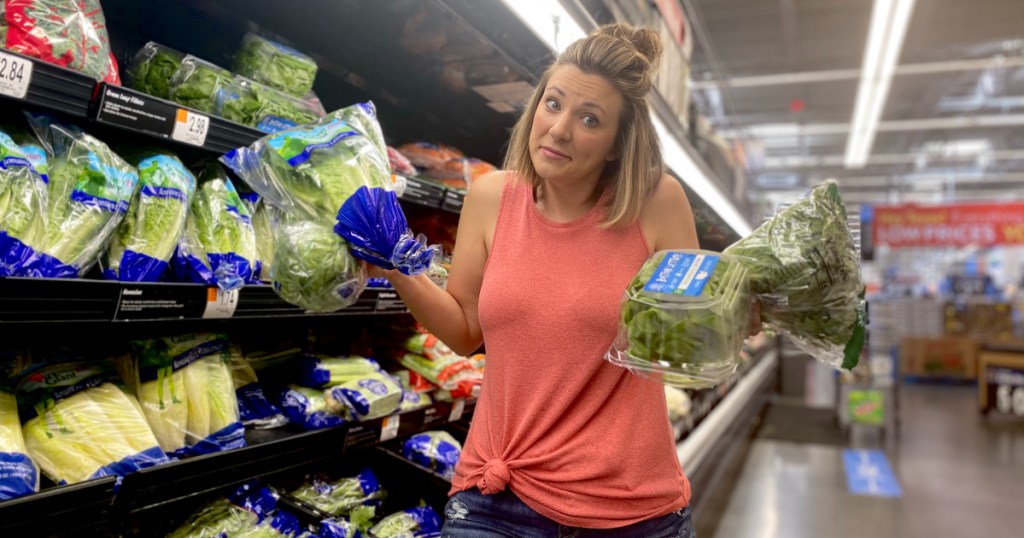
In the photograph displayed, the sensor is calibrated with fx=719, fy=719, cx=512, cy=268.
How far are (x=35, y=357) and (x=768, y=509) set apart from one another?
14.5 ft

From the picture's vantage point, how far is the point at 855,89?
12133 millimetres

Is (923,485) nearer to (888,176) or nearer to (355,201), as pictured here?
(355,201)

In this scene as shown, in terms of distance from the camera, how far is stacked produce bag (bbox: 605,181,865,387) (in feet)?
3.31

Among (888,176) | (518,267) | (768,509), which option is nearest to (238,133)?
(518,267)

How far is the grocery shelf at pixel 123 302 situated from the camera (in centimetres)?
110

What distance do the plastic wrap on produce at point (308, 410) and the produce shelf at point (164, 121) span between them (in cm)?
65

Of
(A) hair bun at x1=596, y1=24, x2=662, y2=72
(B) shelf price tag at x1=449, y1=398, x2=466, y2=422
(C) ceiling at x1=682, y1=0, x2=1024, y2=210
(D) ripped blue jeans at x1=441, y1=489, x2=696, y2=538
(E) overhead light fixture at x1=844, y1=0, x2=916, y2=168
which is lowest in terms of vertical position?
(D) ripped blue jeans at x1=441, y1=489, x2=696, y2=538

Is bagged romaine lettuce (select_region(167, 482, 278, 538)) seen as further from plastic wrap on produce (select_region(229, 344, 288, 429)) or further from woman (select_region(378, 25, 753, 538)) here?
woman (select_region(378, 25, 753, 538))

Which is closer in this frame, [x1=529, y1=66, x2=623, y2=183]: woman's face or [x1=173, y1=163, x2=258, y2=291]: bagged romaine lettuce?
[x1=529, y1=66, x2=623, y2=183]: woman's face

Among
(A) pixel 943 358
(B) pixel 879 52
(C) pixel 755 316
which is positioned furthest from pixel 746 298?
Answer: (A) pixel 943 358

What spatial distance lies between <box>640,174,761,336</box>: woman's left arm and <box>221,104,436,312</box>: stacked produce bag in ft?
1.35

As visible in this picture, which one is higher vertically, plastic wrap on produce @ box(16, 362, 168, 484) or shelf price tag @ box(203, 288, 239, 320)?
shelf price tag @ box(203, 288, 239, 320)

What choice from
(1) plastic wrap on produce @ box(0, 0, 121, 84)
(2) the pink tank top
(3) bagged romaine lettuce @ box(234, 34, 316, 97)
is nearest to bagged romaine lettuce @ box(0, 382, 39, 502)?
(1) plastic wrap on produce @ box(0, 0, 121, 84)

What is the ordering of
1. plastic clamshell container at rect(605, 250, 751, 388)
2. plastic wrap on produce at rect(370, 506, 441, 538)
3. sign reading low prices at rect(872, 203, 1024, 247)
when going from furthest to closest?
sign reading low prices at rect(872, 203, 1024, 247)
plastic wrap on produce at rect(370, 506, 441, 538)
plastic clamshell container at rect(605, 250, 751, 388)
